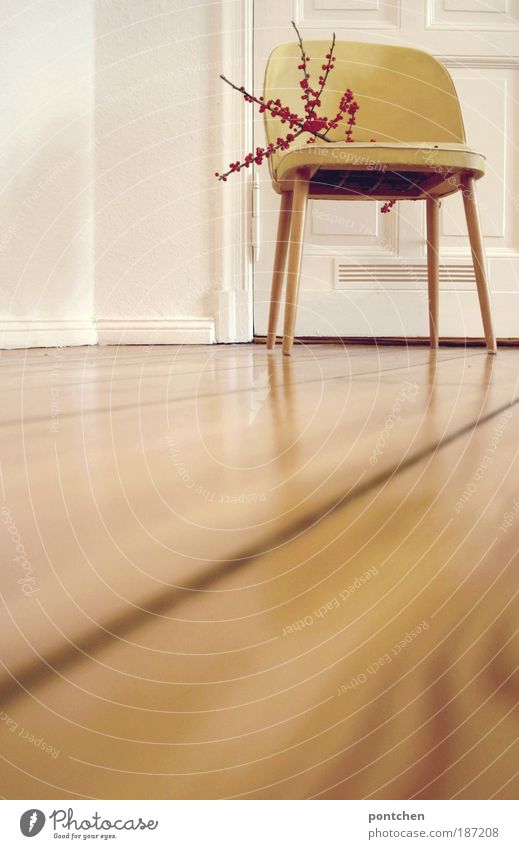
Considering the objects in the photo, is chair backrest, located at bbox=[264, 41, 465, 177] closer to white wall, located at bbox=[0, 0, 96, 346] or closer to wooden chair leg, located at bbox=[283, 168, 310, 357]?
wooden chair leg, located at bbox=[283, 168, 310, 357]

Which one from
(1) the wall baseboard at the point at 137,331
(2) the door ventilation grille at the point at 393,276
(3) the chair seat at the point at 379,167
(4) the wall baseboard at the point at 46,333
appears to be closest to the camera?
(3) the chair seat at the point at 379,167

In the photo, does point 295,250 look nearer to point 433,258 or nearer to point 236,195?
point 433,258

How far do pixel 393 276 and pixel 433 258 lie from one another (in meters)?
0.24

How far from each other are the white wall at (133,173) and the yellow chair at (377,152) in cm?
29

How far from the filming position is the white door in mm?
1865

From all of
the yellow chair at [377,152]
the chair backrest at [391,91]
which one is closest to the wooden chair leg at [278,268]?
the yellow chair at [377,152]

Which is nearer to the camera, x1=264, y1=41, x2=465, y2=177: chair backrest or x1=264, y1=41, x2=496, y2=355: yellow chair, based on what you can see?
x1=264, y1=41, x2=496, y2=355: yellow chair

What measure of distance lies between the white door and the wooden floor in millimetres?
1504

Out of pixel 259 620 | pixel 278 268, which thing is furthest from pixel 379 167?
pixel 259 620

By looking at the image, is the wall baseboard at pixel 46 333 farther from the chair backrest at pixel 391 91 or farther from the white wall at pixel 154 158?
the chair backrest at pixel 391 91

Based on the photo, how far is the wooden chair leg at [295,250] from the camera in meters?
1.31

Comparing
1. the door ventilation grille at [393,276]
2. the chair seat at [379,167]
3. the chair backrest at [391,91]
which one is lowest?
the chair seat at [379,167]

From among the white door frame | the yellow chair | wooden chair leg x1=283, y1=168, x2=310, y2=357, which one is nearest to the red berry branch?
the yellow chair

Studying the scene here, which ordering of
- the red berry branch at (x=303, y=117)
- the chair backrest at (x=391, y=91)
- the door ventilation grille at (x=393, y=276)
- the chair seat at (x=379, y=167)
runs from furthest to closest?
the door ventilation grille at (x=393, y=276), the chair backrest at (x=391, y=91), the red berry branch at (x=303, y=117), the chair seat at (x=379, y=167)
